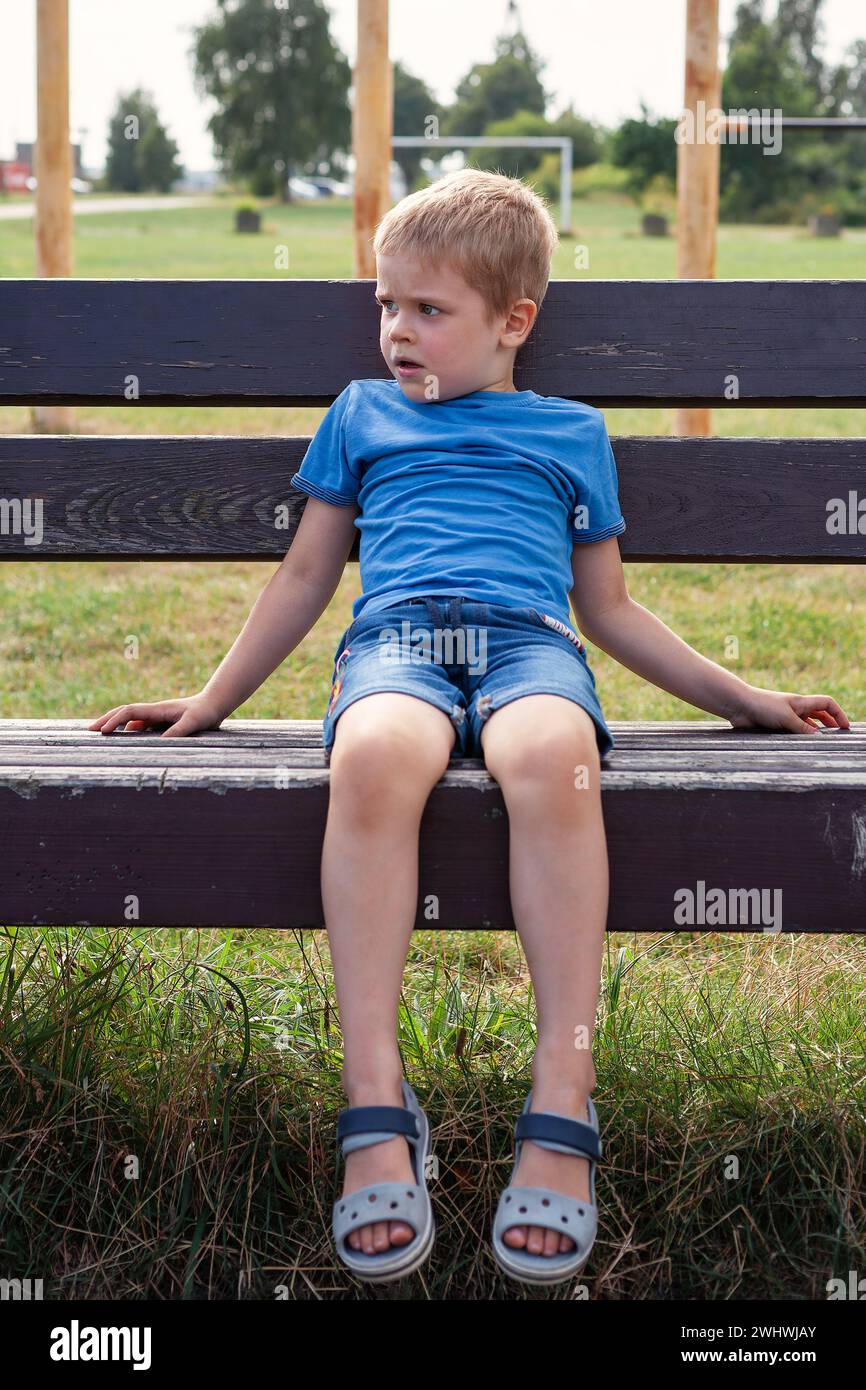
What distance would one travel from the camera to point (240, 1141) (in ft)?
6.31

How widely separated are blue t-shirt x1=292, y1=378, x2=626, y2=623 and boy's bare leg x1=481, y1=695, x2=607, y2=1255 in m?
0.38

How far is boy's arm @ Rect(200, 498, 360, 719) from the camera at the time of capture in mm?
2041

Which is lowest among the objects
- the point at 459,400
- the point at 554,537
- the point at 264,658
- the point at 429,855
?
the point at 429,855

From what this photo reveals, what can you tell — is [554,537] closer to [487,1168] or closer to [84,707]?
[487,1168]

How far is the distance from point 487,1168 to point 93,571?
4040mm

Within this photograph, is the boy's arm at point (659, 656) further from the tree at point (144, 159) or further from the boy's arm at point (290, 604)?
the tree at point (144, 159)

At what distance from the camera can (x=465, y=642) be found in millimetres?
1865

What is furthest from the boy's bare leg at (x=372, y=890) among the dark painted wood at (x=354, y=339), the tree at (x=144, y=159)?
the tree at (x=144, y=159)

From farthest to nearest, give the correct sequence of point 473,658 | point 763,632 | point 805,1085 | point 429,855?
point 763,632
point 805,1085
point 473,658
point 429,855

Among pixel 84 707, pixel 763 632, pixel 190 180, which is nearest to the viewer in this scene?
pixel 84 707

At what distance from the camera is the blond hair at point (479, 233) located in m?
2.00

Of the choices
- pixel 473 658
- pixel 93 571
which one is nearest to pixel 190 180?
pixel 93 571

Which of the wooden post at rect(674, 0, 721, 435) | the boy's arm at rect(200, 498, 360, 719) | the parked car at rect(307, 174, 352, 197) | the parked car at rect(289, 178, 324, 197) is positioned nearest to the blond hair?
the boy's arm at rect(200, 498, 360, 719)

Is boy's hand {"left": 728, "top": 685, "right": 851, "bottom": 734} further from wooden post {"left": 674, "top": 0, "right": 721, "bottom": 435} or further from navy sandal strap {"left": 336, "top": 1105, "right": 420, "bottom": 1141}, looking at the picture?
wooden post {"left": 674, "top": 0, "right": 721, "bottom": 435}
